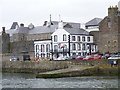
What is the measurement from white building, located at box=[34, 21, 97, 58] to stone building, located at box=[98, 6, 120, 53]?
1.94 m

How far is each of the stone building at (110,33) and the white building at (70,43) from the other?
194cm

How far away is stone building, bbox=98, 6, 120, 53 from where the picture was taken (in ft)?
220

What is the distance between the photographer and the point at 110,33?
68000mm

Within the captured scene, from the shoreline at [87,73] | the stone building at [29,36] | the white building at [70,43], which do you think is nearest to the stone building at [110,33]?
the white building at [70,43]

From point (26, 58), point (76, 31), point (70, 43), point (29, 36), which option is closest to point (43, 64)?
point (70, 43)

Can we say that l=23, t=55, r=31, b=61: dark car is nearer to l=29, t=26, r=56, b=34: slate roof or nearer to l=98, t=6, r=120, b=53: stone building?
l=29, t=26, r=56, b=34: slate roof

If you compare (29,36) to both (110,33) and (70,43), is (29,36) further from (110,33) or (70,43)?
(110,33)

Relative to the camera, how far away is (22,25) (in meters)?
91.8

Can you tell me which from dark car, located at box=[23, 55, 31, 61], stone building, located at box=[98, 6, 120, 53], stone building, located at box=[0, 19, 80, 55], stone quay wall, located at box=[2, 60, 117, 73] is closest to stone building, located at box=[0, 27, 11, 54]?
stone building, located at box=[0, 19, 80, 55]

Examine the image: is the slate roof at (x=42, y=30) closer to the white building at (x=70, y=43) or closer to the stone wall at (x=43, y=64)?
the white building at (x=70, y=43)

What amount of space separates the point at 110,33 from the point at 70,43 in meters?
7.44

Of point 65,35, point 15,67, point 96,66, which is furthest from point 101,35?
point 96,66

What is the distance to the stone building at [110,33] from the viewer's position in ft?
220

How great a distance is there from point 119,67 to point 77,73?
16.8 ft
